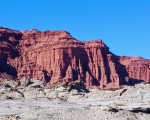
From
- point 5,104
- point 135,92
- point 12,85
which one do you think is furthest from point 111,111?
point 12,85

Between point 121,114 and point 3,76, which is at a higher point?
point 3,76

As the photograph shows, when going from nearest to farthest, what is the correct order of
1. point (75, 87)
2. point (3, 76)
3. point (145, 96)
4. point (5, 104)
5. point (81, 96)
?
point (5, 104)
point (145, 96)
point (81, 96)
point (75, 87)
point (3, 76)

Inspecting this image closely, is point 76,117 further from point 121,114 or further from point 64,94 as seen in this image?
point 64,94

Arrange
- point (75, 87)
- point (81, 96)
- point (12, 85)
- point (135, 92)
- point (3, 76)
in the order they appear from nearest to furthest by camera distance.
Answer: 1. point (135, 92)
2. point (81, 96)
3. point (75, 87)
4. point (12, 85)
5. point (3, 76)

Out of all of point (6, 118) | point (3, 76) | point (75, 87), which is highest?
point (3, 76)

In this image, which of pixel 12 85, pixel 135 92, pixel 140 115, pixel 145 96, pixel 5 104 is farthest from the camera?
pixel 12 85

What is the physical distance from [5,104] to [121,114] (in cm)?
1551

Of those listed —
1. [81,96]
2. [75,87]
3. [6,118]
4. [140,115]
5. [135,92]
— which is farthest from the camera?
[75,87]

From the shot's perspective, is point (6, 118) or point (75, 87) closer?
point (6, 118)

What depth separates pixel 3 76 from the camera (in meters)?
196

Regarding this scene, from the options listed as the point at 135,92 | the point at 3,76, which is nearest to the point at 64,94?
the point at 135,92

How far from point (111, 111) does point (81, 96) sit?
40960 millimetres

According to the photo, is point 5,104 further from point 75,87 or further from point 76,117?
point 75,87

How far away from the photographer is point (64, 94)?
3019 inches
